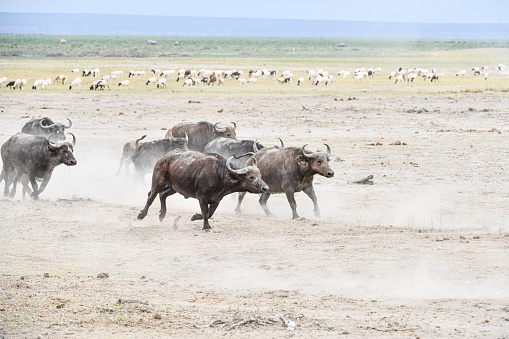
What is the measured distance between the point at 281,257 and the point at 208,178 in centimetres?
229

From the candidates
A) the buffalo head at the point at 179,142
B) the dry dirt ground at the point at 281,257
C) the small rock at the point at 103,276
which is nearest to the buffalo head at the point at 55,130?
the dry dirt ground at the point at 281,257

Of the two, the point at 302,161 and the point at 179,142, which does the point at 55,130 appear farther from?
the point at 302,161

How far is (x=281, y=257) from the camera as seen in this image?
10.0 meters

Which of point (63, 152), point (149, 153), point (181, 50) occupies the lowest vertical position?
point (181, 50)

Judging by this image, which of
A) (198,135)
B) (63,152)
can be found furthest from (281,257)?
(198,135)

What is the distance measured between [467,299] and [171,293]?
3.25m

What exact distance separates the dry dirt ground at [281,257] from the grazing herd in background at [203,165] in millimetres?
529

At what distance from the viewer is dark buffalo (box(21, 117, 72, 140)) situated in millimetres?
17938

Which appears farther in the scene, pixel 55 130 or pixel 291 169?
pixel 55 130

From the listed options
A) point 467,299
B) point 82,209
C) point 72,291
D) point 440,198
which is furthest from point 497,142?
point 72,291

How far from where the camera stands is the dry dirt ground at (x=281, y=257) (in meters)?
7.31

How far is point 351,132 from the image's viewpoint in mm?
25109

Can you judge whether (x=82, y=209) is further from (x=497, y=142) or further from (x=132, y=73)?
(x=132, y=73)

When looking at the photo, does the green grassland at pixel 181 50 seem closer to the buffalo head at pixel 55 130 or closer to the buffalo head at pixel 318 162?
the buffalo head at pixel 55 130
